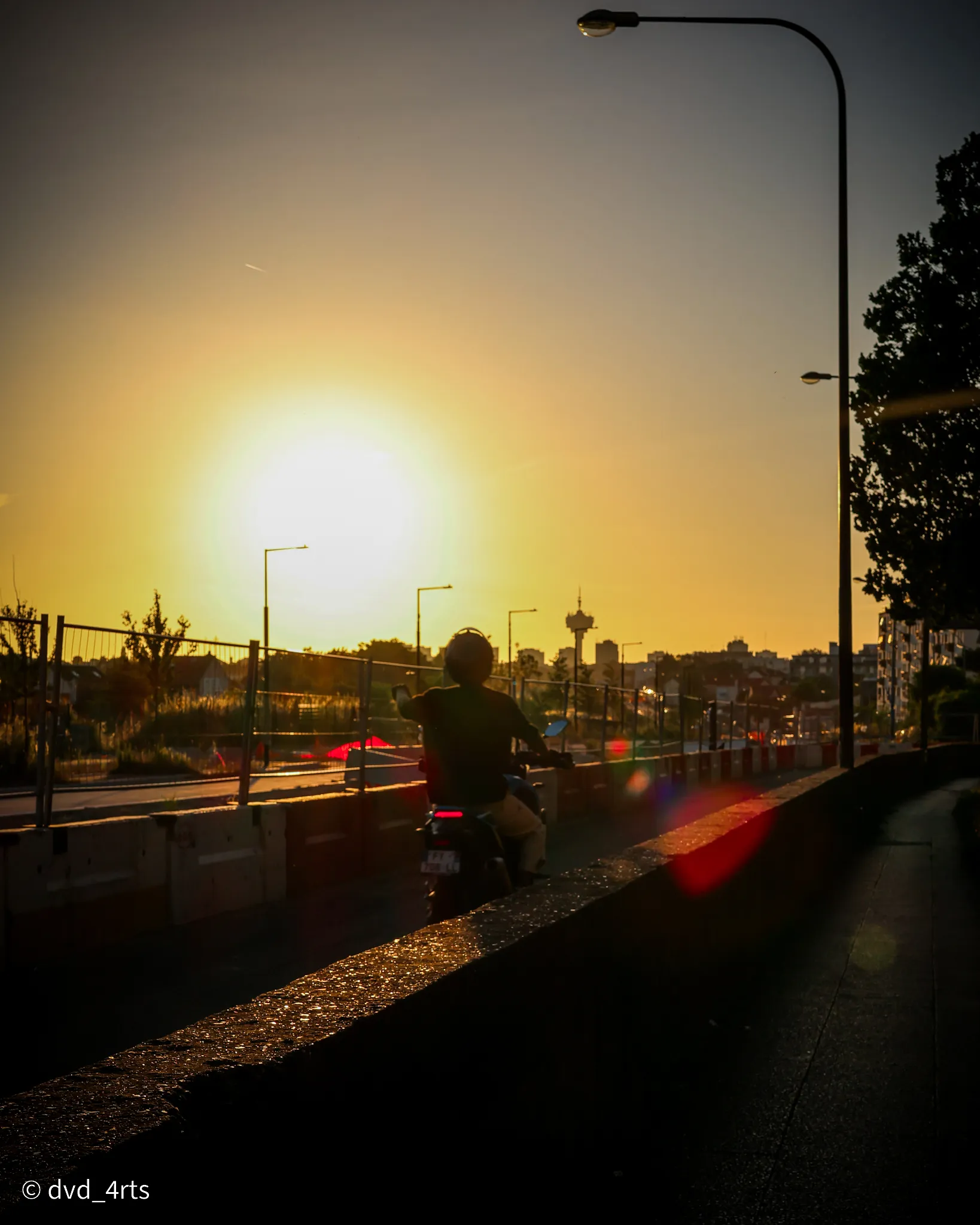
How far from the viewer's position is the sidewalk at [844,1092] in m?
3.76

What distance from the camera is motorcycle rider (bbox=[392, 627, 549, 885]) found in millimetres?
6730

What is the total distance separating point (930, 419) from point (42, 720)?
14067 mm

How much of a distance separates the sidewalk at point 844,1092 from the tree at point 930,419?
10.7 meters

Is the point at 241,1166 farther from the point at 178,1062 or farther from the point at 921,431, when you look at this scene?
the point at 921,431

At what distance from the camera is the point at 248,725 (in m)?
11.1

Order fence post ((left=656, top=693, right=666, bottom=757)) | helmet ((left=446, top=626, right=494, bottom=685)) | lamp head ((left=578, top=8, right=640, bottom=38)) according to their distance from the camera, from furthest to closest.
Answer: fence post ((left=656, top=693, right=666, bottom=757))
lamp head ((left=578, top=8, right=640, bottom=38))
helmet ((left=446, top=626, right=494, bottom=685))

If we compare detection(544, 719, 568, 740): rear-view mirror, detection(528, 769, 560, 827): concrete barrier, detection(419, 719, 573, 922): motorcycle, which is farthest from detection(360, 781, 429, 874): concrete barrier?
detection(419, 719, 573, 922): motorcycle

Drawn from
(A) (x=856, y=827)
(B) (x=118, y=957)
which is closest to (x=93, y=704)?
(B) (x=118, y=957)

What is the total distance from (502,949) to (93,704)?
659cm

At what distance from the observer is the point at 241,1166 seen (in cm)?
223

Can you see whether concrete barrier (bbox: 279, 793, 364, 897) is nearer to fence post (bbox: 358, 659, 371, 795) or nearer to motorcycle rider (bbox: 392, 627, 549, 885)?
fence post (bbox: 358, 659, 371, 795)

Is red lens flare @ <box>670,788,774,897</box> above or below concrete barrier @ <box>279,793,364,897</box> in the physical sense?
above

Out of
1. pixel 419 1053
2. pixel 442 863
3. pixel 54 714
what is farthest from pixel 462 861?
pixel 54 714

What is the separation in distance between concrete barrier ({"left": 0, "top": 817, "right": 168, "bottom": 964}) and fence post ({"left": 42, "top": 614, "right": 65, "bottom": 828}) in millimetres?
355
